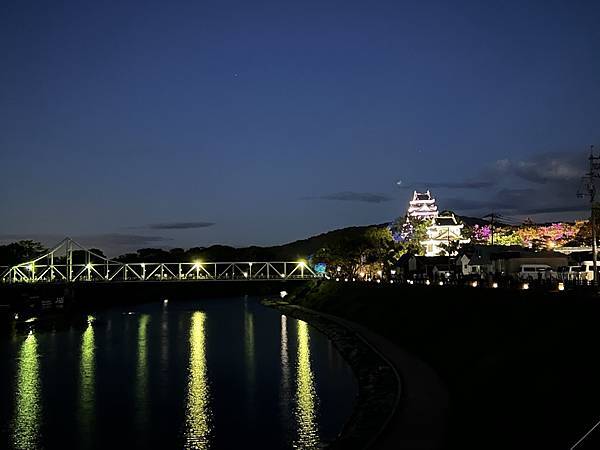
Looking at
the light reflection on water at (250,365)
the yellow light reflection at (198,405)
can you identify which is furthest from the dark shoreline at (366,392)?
the yellow light reflection at (198,405)

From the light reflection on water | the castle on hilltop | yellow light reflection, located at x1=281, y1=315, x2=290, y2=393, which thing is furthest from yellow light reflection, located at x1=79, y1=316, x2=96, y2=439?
the castle on hilltop

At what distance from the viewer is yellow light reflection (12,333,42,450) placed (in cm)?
2991

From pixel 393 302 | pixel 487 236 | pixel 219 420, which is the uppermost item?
pixel 487 236

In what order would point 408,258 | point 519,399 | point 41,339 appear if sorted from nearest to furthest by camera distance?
point 519,399 < point 41,339 < point 408,258

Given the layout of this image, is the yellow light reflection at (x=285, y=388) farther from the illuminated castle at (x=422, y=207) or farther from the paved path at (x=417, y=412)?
the illuminated castle at (x=422, y=207)

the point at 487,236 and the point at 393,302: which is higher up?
the point at 487,236

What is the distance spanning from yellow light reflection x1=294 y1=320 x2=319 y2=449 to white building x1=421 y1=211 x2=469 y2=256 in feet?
206

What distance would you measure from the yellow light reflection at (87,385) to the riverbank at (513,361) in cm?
1823

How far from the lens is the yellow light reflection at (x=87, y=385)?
1314 inches

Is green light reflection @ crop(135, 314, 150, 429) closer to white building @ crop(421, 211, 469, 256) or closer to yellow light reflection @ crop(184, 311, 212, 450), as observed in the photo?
yellow light reflection @ crop(184, 311, 212, 450)

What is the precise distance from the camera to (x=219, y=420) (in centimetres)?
3309

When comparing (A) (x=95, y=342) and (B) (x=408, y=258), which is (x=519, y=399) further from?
(B) (x=408, y=258)

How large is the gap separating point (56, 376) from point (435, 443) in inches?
1244

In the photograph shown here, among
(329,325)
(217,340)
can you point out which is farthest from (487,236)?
(217,340)
